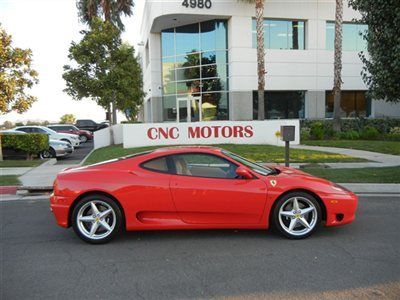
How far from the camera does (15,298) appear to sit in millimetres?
3635

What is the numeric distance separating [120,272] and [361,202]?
17.1ft

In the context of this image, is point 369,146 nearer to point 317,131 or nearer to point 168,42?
point 317,131

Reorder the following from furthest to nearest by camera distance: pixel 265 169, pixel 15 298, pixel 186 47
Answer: pixel 186 47, pixel 265 169, pixel 15 298

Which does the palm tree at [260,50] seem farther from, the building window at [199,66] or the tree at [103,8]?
the tree at [103,8]

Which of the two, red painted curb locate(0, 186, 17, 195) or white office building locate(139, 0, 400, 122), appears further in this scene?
white office building locate(139, 0, 400, 122)

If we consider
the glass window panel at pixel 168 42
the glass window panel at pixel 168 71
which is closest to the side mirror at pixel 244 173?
the glass window panel at pixel 168 71

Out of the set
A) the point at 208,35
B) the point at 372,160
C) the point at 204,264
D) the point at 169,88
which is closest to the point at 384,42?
the point at 372,160

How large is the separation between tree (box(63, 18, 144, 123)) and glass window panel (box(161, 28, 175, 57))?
5.75 m

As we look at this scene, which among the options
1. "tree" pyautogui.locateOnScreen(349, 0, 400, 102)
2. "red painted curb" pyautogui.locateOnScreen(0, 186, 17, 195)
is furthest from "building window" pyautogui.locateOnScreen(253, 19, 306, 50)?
"red painted curb" pyautogui.locateOnScreen(0, 186, 17, 195)

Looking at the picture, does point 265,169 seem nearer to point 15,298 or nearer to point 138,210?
point 138,210

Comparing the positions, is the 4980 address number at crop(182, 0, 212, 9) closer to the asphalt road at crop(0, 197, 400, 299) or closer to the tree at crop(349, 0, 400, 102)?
the tree at crop(349, 0, 400, 102)

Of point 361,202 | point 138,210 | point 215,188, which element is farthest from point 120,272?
point 361,202

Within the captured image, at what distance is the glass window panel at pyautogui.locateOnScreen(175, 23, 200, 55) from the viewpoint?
2464cm

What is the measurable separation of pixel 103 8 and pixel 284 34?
42.0ft
